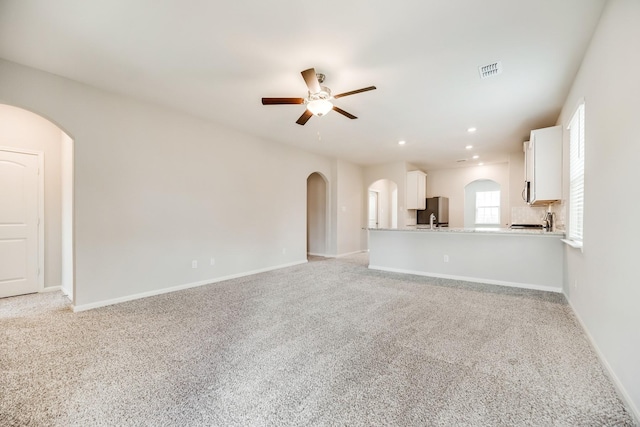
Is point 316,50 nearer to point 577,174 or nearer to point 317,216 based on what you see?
point 577,174

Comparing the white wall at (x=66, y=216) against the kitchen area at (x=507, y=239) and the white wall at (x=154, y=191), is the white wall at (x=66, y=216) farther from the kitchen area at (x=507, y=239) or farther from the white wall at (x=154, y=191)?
the kitchen area at (x=507, y=239)

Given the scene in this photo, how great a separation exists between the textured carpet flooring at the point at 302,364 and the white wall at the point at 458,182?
16.2 ft

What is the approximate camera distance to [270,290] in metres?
4.03

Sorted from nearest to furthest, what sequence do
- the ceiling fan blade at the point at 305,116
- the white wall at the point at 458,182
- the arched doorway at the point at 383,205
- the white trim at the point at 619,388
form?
the white trim at the point at 619,388 < the ceiling fan blade at the point at 305,116 < the white wall at the point at 458,182 < the arched doorway at the point at 383,205

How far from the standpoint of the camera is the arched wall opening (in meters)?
9.36

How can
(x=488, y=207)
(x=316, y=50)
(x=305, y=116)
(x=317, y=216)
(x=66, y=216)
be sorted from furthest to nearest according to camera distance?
1. (x=488, y=207)
2. (x=317, y=216)
3. (x=66, y=216)
4. (x=305, y=116)
5. (x=316, y=50)

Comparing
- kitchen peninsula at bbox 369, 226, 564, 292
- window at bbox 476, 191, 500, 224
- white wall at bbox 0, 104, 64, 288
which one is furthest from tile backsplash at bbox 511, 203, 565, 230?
white wall at bbox 0, 104, 64, 288

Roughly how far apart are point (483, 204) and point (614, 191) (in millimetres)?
8751

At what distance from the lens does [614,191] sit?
1.81 m

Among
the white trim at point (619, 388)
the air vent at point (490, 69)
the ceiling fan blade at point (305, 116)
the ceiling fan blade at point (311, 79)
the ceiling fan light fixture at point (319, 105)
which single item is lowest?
the white trim at point (619, 388)

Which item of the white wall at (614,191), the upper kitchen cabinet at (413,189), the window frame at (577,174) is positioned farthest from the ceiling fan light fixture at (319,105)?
the upper kitchen cabinet at (413,189)

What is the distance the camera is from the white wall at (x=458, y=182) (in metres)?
7.53

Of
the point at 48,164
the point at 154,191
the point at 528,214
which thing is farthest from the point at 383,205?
the point at 48,164

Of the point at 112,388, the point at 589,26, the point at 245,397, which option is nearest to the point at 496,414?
the point at 245,397
